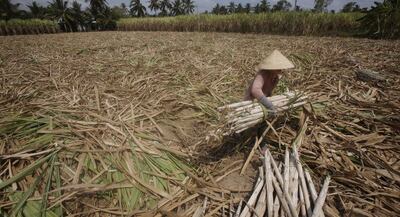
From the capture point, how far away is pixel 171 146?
2.44 meters

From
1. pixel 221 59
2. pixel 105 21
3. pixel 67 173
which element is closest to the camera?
pixel 67 173

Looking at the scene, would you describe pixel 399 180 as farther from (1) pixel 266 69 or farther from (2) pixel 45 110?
(2) pixel 45 110

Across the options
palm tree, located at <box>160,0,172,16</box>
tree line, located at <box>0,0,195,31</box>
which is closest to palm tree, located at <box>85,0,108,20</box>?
tree line, located at <box>0,0,195,31</box>

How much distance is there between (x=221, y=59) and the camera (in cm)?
558

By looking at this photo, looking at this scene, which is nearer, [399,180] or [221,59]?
[399,180]

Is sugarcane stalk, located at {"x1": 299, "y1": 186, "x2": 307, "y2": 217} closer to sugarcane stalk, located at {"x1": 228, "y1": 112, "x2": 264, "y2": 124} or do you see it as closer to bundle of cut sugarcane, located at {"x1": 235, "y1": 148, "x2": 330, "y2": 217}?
bundle of cut sugarcane, located at {"x1": 235, "y1": 148, "x2": 330, "y2": 217}

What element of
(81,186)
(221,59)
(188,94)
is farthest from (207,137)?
(221,59)

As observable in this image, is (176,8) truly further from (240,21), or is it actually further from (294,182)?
(294,182)

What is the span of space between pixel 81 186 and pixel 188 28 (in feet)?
78.2

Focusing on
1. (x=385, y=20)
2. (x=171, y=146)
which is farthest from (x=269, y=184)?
(x=385, y=20)

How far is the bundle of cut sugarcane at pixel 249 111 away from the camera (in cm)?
206

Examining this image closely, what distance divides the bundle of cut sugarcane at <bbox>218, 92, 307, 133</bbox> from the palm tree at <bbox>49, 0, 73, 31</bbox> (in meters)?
40.4

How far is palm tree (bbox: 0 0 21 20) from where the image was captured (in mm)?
32750

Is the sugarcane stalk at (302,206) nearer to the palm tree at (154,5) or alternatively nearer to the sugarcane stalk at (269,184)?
the sugarcane stalk at (269,184)
